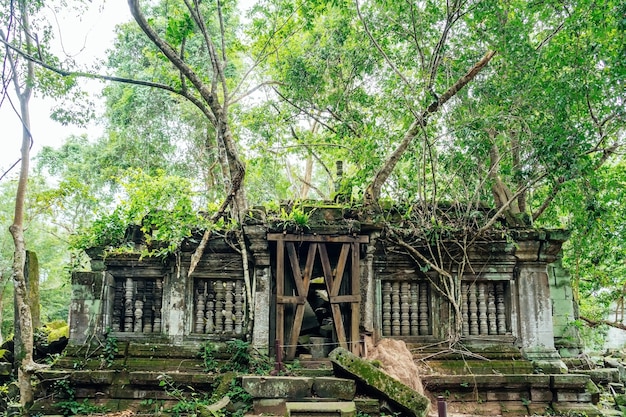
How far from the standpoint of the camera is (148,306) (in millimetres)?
7434

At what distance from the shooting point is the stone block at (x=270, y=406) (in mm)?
5957

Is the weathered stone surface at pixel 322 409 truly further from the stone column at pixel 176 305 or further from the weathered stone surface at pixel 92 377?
the weathered stone surface at pixel 92 377

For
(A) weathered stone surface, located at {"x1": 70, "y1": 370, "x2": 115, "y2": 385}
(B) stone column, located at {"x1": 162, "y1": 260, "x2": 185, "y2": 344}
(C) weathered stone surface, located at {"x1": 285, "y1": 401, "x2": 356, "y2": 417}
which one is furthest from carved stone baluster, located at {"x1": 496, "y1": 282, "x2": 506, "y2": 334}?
(A) weathered stone surface, located at {"x1": 70, "y1": 370, "x2": 115, "y2": 385}

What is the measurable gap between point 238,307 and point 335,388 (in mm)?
2040

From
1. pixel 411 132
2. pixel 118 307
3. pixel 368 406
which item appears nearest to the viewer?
pixel 368 406

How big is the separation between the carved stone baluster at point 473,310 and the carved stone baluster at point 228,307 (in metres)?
3.58

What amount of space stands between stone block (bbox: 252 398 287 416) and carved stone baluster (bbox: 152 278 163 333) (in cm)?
215

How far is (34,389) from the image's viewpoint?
6.83 meters

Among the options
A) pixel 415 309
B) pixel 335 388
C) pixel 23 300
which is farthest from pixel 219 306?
pixel 23 300

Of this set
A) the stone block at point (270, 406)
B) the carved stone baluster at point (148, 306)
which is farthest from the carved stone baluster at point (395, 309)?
the carved stone baluster at point (148, 306)

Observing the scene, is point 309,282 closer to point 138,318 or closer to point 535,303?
point 138,318

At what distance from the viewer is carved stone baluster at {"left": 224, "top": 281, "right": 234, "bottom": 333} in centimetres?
729

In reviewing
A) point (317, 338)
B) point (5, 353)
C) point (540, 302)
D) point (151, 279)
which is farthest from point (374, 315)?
point (5, 353)

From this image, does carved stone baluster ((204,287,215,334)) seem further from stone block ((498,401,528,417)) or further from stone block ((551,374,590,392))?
stone block ((551,374,590,392))
